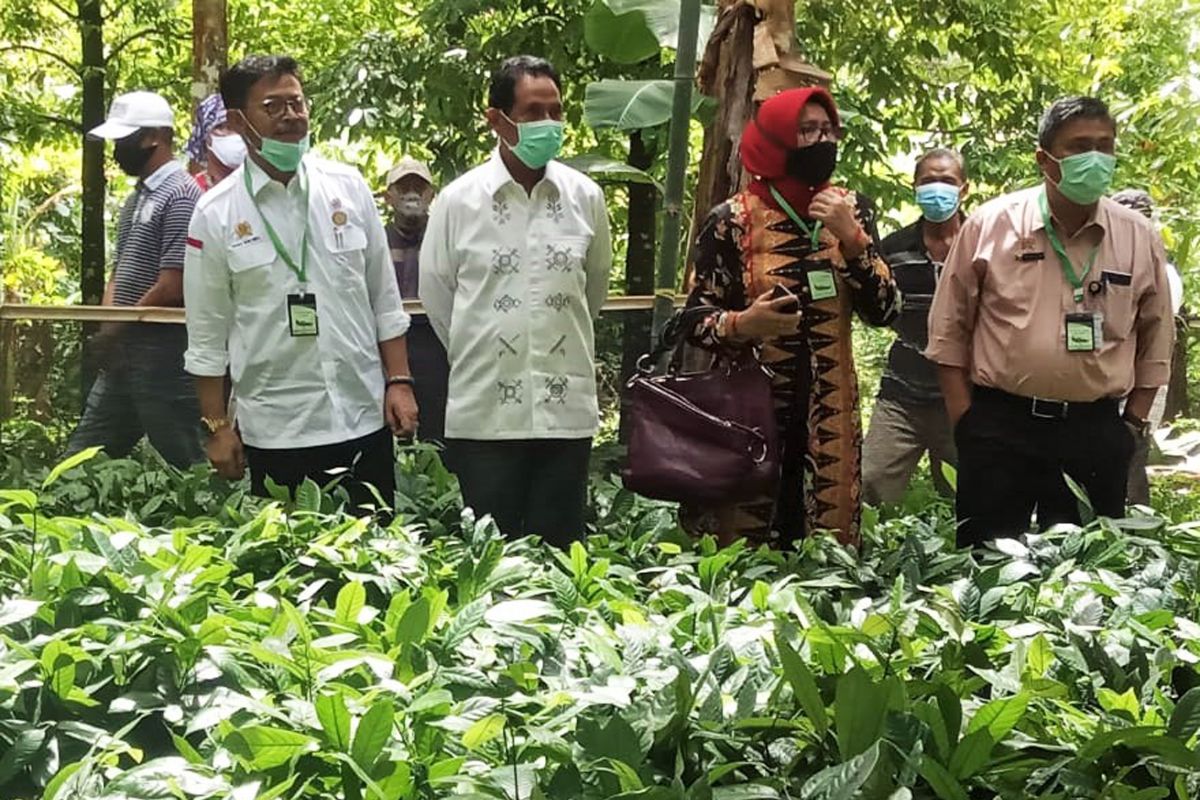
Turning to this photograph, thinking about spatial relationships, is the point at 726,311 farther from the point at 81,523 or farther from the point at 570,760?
the point at 570,760

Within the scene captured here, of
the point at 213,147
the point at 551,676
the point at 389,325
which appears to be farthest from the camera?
the point at 213,147

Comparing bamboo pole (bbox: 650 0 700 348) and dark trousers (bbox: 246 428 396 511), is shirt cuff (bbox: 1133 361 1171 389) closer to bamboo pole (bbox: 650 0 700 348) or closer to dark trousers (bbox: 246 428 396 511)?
bamboo pole (bbox: 650 0 700 348)

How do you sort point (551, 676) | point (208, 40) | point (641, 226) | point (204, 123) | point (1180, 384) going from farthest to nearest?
point (1180, 384)
point (641, 226)
point (208, 40)
point (204, 123)
point (551, 676)

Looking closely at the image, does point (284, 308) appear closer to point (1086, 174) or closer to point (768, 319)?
point (768, 319)

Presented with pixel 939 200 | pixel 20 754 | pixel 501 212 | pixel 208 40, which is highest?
pixel 208 40

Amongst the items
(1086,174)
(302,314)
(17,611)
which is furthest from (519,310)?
(17,611)

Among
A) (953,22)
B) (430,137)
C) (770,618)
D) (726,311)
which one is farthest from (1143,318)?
(430,137)

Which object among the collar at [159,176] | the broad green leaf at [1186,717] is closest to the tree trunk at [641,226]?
the collar at [159,176]

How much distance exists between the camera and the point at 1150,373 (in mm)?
3658

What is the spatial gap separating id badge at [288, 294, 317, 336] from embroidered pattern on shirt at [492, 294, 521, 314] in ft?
1.57

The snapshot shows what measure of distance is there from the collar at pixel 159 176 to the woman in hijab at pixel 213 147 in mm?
149

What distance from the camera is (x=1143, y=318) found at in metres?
3.63

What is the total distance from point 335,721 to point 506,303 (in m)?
2.06

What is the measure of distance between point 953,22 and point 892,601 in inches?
246
